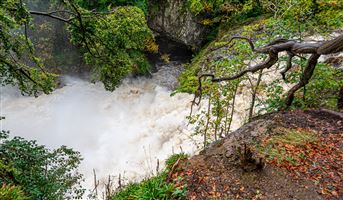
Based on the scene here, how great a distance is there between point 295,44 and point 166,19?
31.6ft

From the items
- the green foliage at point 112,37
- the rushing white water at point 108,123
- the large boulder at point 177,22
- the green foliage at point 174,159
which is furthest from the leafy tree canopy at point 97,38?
the large boulder at point 177,22

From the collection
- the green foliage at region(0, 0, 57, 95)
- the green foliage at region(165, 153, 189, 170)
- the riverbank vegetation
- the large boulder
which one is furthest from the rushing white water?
the green foliage at region(0, 0, 57, 95)

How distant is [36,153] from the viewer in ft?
16.9

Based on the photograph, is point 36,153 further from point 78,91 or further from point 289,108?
point 78,91

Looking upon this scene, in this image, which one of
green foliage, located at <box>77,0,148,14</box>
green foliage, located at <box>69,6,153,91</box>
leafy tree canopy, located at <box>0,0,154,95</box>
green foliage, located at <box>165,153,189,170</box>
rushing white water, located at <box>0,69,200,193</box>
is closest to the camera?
green foliage, located at <box>165,153,189,170</box>

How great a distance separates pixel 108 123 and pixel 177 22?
5.38 metres

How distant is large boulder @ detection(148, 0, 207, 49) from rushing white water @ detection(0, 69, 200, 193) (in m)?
2.45

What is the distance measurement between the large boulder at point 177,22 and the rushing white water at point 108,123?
2453 millimetres

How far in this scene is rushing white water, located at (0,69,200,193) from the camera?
8852 mm

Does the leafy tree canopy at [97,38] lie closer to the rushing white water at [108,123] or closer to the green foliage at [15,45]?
the green foliage at [15,45]

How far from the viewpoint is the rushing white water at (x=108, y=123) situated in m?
8.85

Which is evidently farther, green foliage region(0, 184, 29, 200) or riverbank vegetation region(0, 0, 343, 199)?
riverbank vegetation region(0, 0, 343, 199)

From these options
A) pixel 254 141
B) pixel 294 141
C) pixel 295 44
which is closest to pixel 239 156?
pixel 254 141

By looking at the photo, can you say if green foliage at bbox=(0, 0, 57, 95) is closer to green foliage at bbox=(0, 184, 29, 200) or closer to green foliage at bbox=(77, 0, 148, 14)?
green foliage at bbox=(0, 184, 29, 200)
